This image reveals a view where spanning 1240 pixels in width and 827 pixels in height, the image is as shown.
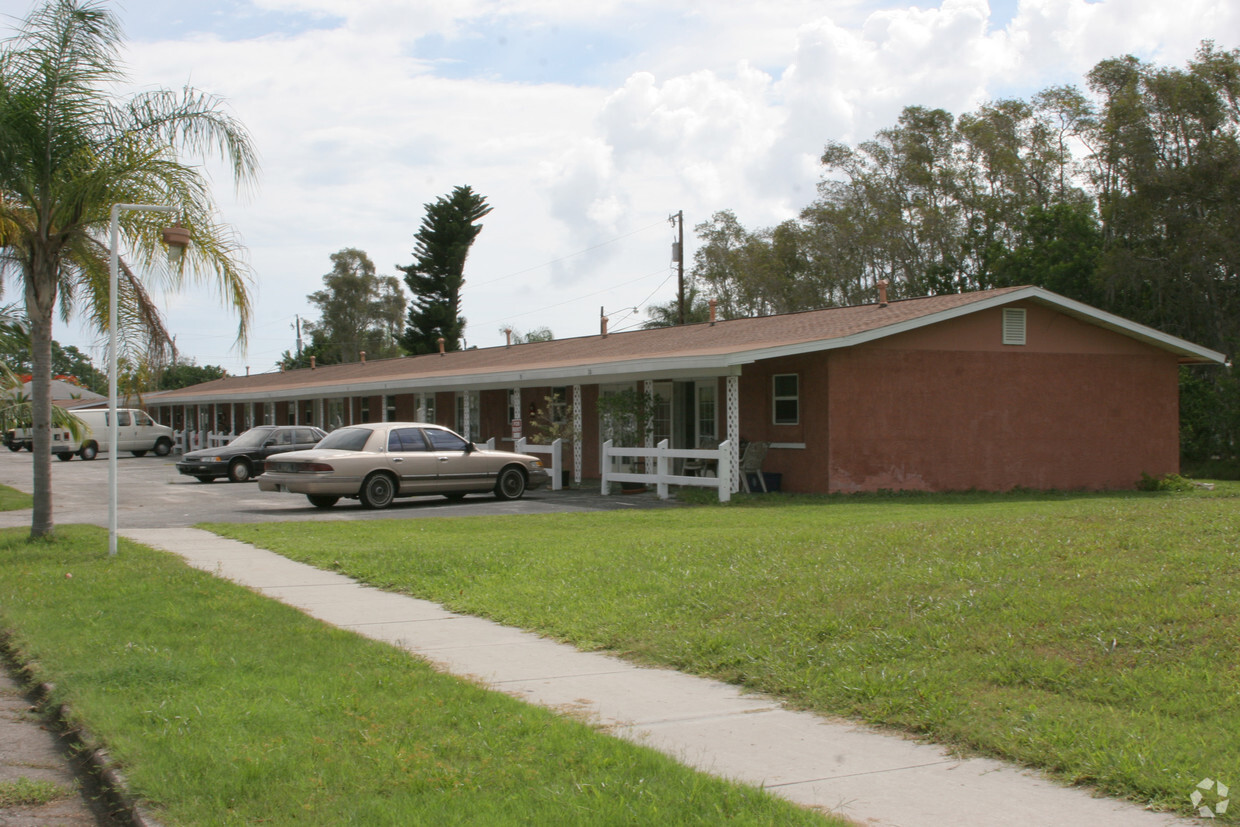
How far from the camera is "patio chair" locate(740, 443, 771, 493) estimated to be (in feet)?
68.5

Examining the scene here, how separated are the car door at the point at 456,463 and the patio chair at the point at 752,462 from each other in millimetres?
4806

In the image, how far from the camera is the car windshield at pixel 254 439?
91.2 ft

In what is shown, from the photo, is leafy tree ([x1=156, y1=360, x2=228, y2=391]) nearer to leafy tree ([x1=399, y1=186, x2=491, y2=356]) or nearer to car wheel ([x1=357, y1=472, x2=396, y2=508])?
leafy tree ([x1=399, y1=186, x2=491, y2=356])

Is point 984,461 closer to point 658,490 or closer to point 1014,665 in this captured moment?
point 658,490

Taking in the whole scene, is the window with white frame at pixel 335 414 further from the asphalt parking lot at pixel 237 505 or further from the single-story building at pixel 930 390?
the single-story building at pixel 930 390

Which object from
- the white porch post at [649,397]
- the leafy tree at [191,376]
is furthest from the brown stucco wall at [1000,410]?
the leafy tree at [191,376]

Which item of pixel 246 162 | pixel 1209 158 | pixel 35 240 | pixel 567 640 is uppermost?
pixel 1209 158

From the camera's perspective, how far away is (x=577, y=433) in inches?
987

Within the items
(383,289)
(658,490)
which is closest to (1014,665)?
(658,490)

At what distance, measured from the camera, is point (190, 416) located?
52375mm

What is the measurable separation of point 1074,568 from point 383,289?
71324mm

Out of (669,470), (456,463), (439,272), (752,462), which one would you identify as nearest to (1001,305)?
(752,462)

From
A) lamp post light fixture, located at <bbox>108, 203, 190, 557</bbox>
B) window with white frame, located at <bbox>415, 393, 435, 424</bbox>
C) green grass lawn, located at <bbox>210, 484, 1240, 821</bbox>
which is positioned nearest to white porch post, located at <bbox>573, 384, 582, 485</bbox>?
window with white frame, located at <bbox>415, 393, 435, 424</bbox>

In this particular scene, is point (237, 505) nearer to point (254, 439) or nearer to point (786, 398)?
point (254, 439)
